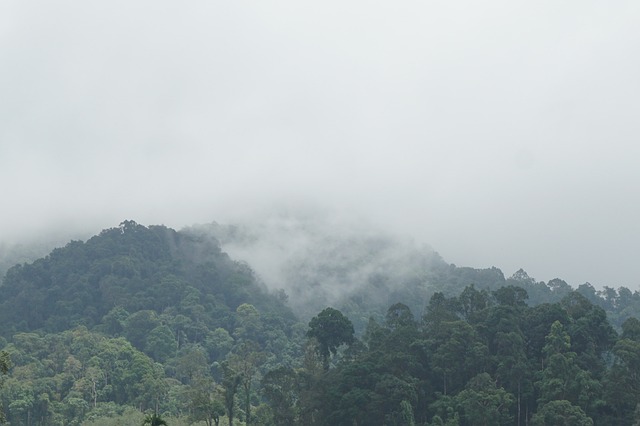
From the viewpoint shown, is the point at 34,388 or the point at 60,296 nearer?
the point at 34,388

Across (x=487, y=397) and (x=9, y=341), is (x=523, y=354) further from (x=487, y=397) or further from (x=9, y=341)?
(x=9, y=341)

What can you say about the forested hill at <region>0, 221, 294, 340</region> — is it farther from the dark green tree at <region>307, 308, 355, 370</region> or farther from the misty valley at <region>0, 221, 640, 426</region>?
the dark green tree at <region>307, 308, 355, 370</region>

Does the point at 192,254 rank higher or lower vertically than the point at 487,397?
higher

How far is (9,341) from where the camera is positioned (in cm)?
13200

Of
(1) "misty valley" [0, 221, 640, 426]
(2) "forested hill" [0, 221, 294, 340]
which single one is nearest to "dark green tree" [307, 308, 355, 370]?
(1) "misty valley" [0, 221, 640, 426]

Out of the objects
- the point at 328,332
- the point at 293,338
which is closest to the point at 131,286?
the point at 293,338

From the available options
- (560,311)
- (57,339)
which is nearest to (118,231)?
(57,339)

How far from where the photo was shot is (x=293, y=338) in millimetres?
139500

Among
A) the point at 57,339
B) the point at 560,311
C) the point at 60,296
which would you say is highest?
the point at 60,296

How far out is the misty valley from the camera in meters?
74.3

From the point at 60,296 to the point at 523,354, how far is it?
300 feet

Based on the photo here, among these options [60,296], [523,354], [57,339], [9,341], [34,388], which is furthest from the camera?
[60,296]

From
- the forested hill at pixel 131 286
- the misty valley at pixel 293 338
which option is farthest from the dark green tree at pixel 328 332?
the forested hill at pixel 131 286

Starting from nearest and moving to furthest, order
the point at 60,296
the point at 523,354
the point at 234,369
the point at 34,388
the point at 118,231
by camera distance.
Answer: the point at 523,354 → the point at 234,369 → the point at 34,388 → the point at 60,296 → the point at 118,231
